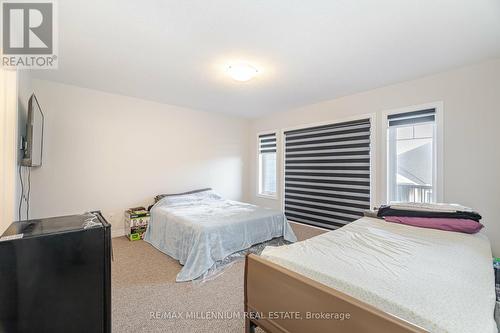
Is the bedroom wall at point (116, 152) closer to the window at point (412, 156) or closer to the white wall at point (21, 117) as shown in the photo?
the white wall at point (21, 117)

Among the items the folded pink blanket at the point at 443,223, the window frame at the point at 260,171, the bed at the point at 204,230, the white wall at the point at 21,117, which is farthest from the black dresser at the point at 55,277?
the window frame at the point at 260,171

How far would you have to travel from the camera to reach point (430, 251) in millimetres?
1575

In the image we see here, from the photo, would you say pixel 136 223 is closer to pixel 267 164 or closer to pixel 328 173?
pixel 267 164

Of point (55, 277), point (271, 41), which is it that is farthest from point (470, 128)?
point (55, 277)

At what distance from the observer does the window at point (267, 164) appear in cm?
502

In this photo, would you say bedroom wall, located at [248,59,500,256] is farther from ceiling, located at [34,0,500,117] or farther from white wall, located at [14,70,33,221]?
white wall, located at [14,70,33,221]

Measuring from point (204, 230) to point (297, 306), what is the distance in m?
1.58

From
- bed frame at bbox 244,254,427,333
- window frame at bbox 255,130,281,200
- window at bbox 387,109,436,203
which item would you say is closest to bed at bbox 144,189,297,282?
bed frame at bbox 244,254,427,333

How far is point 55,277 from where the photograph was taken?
1064mm

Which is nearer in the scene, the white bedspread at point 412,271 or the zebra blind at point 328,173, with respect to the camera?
the white bedspread at point 412,271

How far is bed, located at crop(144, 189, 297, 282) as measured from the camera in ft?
8.21

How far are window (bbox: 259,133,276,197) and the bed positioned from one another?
147 cm

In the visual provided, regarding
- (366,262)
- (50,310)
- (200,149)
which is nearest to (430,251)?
(366,262)

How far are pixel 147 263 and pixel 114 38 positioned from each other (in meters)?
2.52
